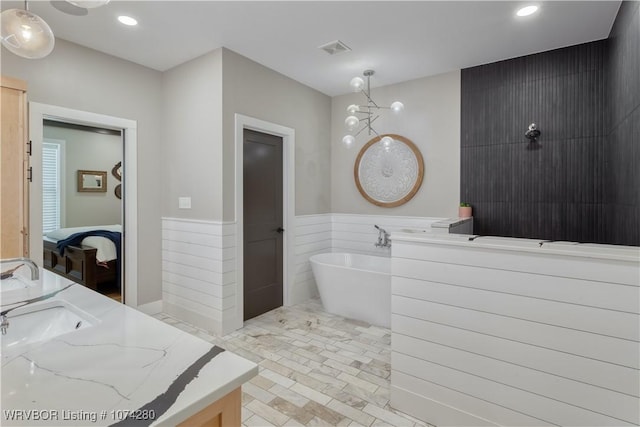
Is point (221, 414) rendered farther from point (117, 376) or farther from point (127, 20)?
point (127, 20)

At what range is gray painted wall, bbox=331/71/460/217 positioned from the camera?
3.69m

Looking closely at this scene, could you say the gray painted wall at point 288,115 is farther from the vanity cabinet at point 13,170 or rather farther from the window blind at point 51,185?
the window blind at point 51,185

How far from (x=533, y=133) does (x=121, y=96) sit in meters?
4.23

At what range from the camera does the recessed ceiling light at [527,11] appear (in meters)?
2.45

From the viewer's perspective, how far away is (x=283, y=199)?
3953 millimetres

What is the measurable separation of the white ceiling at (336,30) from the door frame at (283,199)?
700 mm

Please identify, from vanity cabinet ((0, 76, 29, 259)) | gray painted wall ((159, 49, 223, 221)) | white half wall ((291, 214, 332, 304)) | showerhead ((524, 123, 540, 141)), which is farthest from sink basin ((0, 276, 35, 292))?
showerhead ((524, 123, 540, 141))

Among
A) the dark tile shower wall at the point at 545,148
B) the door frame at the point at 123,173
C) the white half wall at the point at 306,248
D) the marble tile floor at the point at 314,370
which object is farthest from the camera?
the white half wall at the point at 306,248

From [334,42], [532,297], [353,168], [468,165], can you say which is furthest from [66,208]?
[532,297]

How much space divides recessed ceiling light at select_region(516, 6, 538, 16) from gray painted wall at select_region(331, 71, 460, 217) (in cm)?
111

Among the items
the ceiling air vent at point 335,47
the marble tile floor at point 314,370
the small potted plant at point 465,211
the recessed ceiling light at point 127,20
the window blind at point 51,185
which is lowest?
the marble tile floor at point 314,370

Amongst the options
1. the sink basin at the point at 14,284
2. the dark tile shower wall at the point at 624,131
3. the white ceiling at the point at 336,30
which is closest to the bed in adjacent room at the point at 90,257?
the white ceiling at the point at 336,30

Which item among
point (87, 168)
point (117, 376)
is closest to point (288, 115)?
point (117, 376)

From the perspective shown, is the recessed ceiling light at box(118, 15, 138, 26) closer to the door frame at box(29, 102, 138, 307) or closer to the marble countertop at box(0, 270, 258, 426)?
the door frame at box(29, 102, 138, 307)
